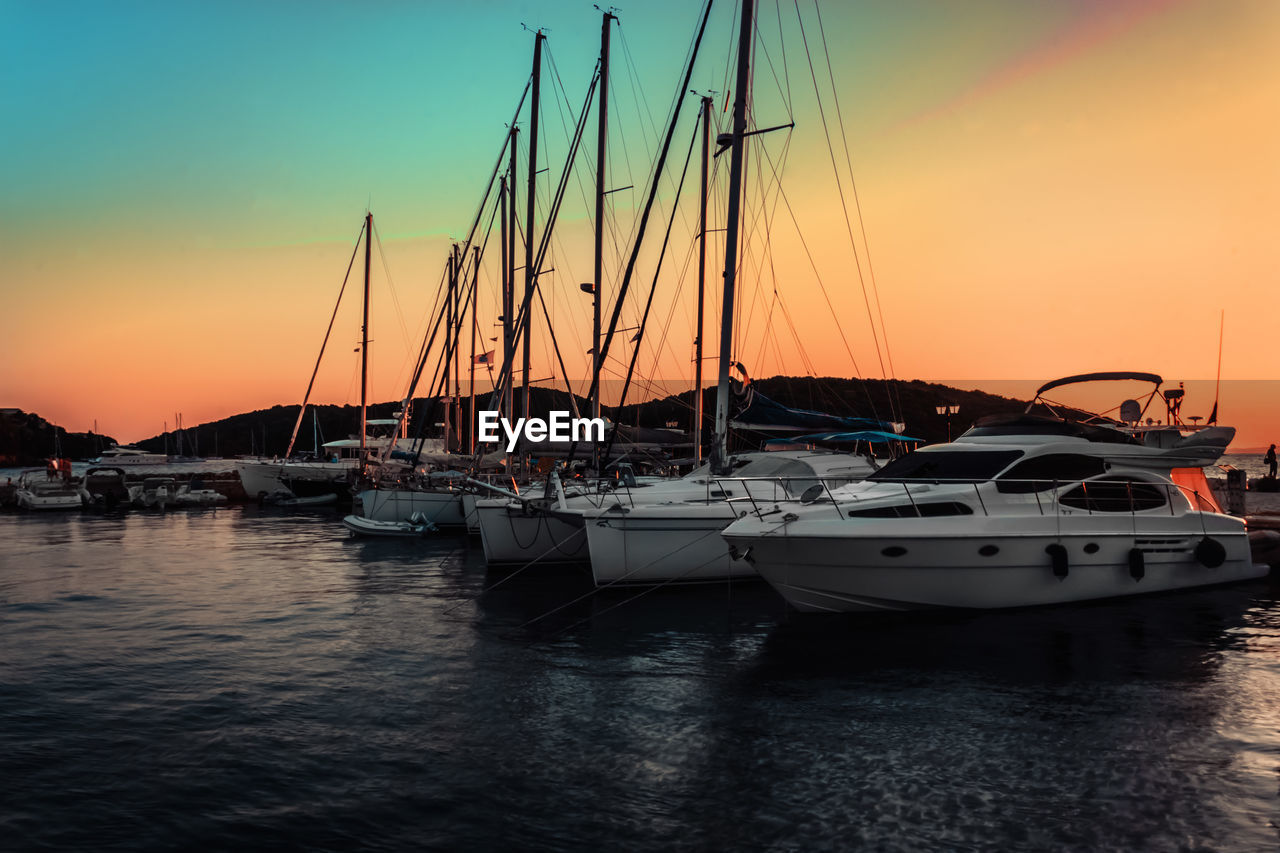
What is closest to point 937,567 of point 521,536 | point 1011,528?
point 1011,528

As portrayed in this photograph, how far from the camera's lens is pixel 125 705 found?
33.8 feet

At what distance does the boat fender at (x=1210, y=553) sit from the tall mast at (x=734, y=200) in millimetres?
8983

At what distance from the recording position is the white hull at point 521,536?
2125 cm

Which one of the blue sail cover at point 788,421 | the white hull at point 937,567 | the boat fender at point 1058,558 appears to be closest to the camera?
the white hull at point 937,567

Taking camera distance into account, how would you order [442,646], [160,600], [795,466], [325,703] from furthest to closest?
1. [795,466]
2. [160,600]
3. [442,646]
4. [325,703]

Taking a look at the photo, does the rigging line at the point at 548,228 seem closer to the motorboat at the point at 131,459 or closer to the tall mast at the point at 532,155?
the tall mast at the point at 532,155

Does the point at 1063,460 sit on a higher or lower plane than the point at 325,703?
higher

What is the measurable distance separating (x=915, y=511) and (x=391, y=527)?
20.9 meters

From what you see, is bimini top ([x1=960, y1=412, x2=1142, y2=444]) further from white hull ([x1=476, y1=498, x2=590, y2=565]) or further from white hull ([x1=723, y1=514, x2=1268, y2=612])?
white hull ([x1=476, y1=498, x2=590, y2=565])

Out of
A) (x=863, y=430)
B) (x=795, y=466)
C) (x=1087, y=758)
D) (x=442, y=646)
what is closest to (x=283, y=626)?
(x=442, y=646)

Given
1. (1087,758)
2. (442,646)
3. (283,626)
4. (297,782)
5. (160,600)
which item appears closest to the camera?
(297,782)

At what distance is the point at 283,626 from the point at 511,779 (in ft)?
28.9

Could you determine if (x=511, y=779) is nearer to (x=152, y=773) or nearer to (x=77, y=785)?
(x=152, y=773)

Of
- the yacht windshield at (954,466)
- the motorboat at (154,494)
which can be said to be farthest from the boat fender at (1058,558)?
the motorboat at (154,494)
